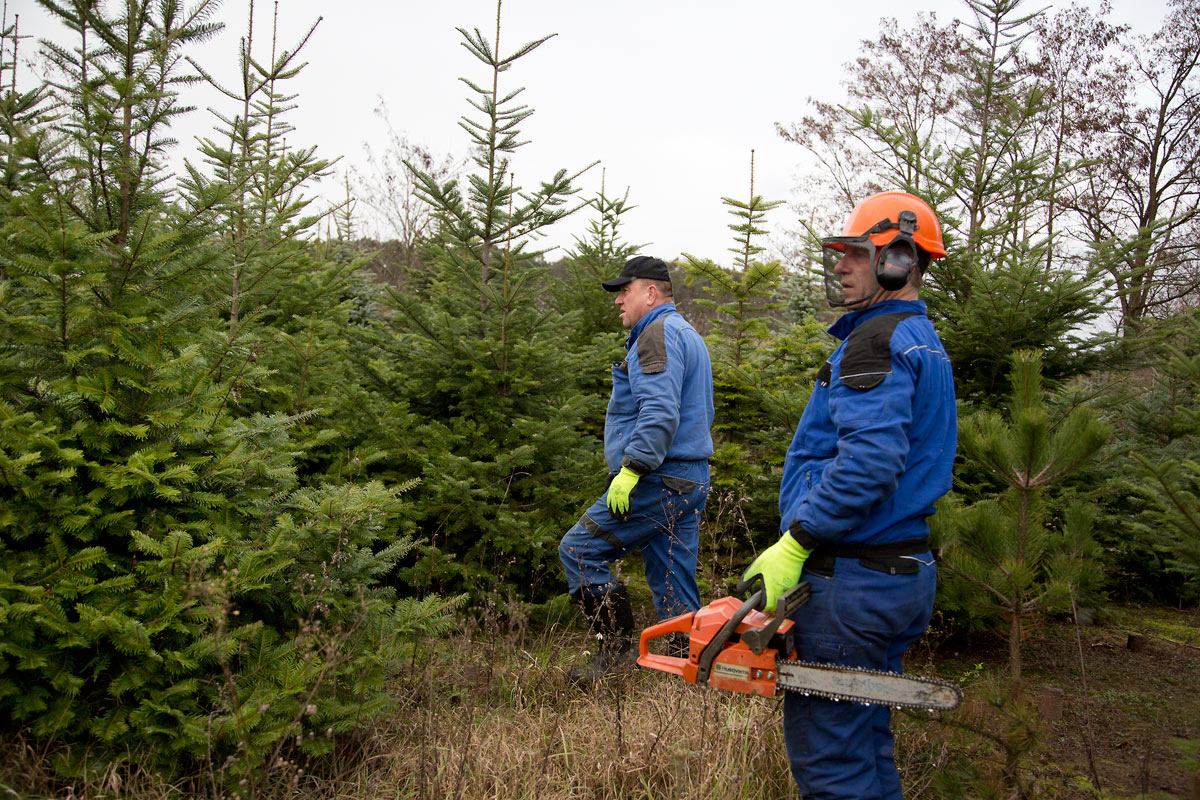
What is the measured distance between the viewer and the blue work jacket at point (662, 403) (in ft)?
13.7

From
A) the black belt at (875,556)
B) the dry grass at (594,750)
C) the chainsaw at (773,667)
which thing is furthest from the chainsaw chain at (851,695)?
the dry grass at (594,750)

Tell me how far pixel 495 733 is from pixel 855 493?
2.04 meters

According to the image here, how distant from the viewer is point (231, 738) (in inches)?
107

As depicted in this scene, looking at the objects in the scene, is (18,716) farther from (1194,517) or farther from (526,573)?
(1194,517)

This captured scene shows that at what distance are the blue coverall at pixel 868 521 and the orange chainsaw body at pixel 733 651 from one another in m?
0.13

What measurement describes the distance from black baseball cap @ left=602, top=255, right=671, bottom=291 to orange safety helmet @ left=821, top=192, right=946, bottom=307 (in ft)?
6.33

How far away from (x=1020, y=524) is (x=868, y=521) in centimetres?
132

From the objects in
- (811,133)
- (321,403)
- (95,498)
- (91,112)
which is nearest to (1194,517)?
(95,498)

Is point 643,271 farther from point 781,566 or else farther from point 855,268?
point 781,566

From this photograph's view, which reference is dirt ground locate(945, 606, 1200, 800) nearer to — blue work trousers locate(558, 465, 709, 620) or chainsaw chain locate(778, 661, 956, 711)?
chainsaw chain locate(778, 661, 956, 711)

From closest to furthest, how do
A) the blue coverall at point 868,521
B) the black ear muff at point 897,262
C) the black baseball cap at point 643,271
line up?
1. the blue coverall at point 868,521
2. the black ear muff at point 897,262
3. the black baseball cap at point 643,271

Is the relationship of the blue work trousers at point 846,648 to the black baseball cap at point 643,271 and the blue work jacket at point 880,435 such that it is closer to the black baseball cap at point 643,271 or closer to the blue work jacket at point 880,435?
the blue work jacket at point 880,435

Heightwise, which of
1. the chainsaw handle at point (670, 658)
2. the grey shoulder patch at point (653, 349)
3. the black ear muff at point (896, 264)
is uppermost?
the black ear muff at point (896, 264)

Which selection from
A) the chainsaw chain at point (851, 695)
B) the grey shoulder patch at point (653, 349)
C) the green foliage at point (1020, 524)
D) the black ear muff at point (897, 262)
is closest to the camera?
the chainsaw chain at point (851, 695)
